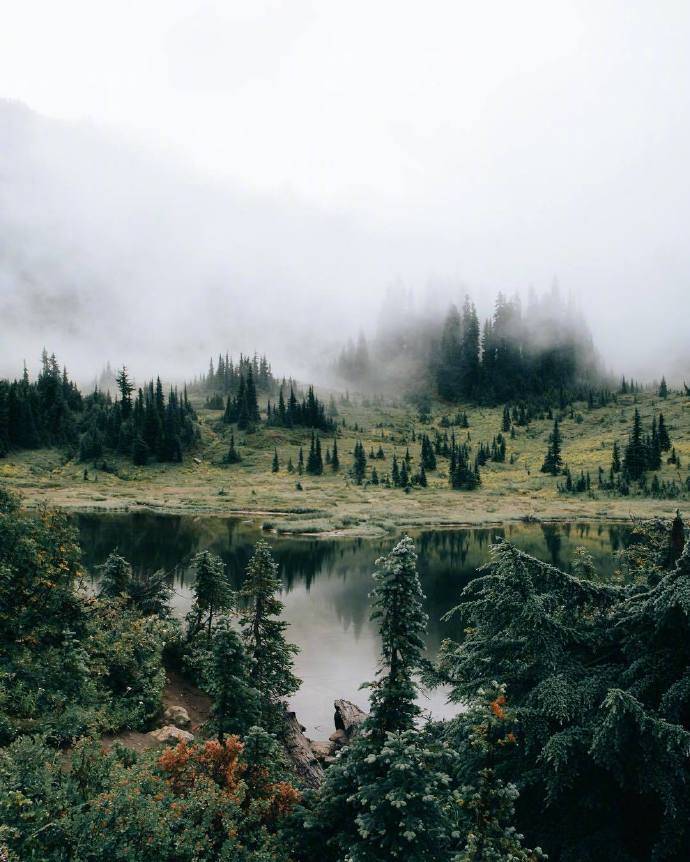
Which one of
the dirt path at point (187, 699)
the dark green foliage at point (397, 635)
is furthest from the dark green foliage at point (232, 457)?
the dark green foliage at point (397, 635)

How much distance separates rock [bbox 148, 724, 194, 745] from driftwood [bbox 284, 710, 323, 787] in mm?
3706

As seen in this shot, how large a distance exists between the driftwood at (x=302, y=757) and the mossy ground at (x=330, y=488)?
63063 mm

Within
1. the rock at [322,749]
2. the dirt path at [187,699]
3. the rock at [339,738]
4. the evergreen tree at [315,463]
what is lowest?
the rock at [339,738]

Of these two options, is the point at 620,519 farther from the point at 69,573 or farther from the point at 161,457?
the point at 161,457

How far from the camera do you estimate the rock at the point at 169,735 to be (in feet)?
62.2

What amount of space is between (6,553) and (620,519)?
4306 inches

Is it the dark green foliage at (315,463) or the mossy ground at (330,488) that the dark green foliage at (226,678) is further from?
the dark green foliage at (315,463)

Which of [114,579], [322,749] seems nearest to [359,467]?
[114,579]

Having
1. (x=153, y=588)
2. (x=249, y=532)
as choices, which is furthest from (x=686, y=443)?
(x=153, y=588)

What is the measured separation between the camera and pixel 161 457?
156 metres

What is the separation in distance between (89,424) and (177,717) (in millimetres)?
154534

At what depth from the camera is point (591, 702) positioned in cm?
1134

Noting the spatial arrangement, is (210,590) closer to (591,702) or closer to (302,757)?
(302,757)

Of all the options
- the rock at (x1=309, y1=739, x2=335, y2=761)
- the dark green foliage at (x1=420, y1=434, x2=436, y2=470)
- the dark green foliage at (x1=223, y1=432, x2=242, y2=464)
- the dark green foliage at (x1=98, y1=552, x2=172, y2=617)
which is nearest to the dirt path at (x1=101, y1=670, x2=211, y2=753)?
the dark green foliage at (x1=98, y1=552, x2=172, y2=617)
